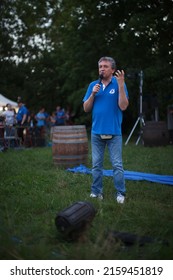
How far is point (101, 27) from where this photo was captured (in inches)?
820

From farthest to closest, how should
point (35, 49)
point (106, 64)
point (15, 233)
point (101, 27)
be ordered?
point (35, 49) < point (101, 27) < point (106, 64) < point (15, 233)

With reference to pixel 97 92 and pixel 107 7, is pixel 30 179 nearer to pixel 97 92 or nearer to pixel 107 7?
pixel 97 92

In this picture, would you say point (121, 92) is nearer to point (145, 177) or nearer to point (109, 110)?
point (109, 110)

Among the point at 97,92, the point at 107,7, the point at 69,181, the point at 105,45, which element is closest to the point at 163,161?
the point at 69,181

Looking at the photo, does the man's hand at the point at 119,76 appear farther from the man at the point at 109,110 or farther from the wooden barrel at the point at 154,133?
the wooden barrel at the point at 154,133

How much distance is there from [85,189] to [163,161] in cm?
413

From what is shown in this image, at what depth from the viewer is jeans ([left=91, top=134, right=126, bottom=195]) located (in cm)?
543

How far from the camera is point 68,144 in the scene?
880cm

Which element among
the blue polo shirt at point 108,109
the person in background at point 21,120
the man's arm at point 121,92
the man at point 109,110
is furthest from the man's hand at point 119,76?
the person in background at point 21,120

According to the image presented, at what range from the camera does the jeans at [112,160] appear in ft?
17.8

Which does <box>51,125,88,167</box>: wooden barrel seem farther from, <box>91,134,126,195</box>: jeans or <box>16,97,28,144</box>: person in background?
<box>16,97,28,144</box>: person in background

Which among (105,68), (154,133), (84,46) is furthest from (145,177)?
(84,46)

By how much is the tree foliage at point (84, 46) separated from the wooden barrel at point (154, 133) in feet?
7.67

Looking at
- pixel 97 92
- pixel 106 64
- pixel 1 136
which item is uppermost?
pixel 106 64
